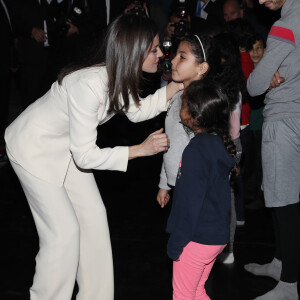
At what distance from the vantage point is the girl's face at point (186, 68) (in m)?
2.40

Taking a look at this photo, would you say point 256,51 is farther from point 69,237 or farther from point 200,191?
point 69,237

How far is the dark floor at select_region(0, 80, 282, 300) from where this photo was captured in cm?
277

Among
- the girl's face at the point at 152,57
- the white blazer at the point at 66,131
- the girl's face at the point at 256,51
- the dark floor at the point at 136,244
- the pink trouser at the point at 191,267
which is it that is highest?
the girl's face at the point at 152,57

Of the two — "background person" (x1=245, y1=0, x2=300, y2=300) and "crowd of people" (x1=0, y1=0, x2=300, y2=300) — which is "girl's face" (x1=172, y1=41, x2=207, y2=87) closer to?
"crowd of people" (x1=0, y1=0, x2=300, y2=300)

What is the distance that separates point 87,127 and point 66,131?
221 millimetres

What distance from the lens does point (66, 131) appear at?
2.27 meters

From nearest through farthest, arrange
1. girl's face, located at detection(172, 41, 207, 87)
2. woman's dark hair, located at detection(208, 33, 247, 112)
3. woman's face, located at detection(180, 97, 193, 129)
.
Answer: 1. woman's face, located at detection(180, 97, 193, 129)
2. girl's face, located at detection(172, 41, 207, 87)
3. woman's dark hair, located at detection(208, 33, 247, 112)

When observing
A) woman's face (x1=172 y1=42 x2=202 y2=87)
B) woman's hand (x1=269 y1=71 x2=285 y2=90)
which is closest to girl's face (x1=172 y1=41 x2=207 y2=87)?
woman's face (x1=172 y1=42 x2=202 y2=87)

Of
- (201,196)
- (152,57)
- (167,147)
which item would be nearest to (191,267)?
(201,196)

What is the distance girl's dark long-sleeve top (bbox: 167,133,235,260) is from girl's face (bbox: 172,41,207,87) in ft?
1.38

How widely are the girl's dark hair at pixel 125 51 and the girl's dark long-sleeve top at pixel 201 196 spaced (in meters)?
0.34

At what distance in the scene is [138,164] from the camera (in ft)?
15.9

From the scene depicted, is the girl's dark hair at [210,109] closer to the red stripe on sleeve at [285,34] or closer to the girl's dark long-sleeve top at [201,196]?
the girl's dark long-sleeve top at [201,196]

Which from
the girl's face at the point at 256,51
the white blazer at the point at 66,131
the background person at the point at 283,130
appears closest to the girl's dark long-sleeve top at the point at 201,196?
the white blazer at the point at 66,131
